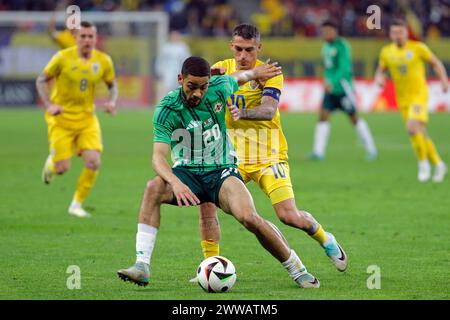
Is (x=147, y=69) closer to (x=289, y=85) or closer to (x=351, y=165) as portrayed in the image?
(x=289, y=85)

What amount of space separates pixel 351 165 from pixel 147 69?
15.7 meters

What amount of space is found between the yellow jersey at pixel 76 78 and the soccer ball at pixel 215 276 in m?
6.01

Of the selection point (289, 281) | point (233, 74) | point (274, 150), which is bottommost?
point (289, 281)

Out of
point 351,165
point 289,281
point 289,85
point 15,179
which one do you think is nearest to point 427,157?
point 351,165

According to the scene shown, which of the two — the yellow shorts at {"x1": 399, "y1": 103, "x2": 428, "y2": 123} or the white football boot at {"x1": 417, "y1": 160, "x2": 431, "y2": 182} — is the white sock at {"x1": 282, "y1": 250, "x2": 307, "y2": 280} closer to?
the yellow shorts at {"x1": 399, "y1": 103, "x2": 428, "y2": 123}

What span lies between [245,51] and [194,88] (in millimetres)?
1201

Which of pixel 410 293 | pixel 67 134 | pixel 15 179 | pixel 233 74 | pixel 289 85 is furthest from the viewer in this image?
pixel 289 85

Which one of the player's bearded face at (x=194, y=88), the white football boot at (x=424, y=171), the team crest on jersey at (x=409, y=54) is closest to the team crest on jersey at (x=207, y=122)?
the player's bearded face at (x=194, y=88)

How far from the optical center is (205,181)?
8789 millimetres

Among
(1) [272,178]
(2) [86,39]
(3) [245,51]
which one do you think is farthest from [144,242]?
(2) [86,39]

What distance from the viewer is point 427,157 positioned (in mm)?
18562

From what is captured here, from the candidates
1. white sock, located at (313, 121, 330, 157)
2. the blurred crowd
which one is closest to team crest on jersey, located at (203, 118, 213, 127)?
white sock, located at (313, 121, 330, 157)

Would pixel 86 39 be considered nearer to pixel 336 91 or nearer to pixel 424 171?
pixel 424 171

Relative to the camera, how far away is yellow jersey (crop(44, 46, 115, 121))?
46.4 feet
